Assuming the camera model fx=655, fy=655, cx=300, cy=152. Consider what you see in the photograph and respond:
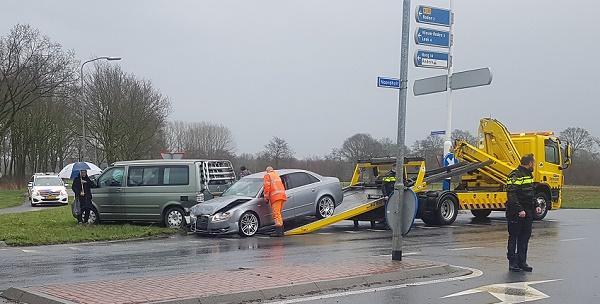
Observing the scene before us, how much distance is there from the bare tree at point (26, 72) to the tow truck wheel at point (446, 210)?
35.5 m

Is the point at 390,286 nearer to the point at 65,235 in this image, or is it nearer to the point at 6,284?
the point at 6,284

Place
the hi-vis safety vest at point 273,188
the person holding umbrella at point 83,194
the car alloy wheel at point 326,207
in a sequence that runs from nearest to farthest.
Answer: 1. the hi-vis safety vest at point 273,188
2. the car alloy wheel at point 326,207
3. the person holding umbrella at point 83,194

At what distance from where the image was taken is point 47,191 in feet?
109

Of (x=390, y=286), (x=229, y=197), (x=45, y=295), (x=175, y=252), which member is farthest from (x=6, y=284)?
(x=229, y=197)

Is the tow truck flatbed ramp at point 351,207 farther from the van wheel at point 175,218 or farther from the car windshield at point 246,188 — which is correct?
the van wheel at point 175,218

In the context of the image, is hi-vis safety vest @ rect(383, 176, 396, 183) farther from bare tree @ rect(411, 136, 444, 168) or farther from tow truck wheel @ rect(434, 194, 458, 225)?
bare tree @ rect(411, 136, 444, 168)

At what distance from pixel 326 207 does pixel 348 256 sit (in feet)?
19.4

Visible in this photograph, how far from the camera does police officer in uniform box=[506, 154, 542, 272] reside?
10.1 m

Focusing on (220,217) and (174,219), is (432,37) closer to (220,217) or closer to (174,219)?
(220,217)

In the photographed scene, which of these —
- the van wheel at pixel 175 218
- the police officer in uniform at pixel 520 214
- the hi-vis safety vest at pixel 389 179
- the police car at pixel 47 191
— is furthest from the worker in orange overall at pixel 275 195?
the police car at pixel 47 191

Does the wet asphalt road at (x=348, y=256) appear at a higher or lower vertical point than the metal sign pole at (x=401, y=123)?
lower

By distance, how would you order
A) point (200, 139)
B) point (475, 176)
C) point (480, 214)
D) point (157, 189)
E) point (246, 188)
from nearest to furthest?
point (246, 188)
point (157, 189)
point (475, 176)
point (480, 214)
point (200, 139)

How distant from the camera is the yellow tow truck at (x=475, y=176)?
1900 centimetres

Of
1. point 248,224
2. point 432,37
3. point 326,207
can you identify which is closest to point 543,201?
point 432,37
